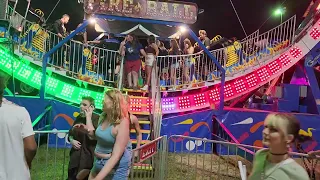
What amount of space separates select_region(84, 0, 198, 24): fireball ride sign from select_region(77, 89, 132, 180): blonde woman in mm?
6674

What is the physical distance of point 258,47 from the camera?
12914 mm

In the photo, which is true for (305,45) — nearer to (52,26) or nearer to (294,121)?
(52,26)

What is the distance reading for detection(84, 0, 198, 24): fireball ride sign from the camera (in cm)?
1013

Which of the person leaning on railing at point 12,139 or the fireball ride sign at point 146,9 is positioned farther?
the fireball ride sign at point 146,9

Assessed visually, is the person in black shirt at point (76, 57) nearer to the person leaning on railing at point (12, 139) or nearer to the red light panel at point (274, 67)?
the red light panel at point (274, 67)

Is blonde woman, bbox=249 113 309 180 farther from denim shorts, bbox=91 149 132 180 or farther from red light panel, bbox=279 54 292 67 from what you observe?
red light panel, bbox=279 54 292 67

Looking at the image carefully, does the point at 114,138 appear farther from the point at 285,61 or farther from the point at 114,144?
the point at 285,61

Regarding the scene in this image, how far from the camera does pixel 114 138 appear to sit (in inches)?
146

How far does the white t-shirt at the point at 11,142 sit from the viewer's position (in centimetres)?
298

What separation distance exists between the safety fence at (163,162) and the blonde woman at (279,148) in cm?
134

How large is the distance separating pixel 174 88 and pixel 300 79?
553 cm

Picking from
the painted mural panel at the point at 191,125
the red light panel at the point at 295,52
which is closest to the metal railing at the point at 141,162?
the painted mural panel at the point at 191,125

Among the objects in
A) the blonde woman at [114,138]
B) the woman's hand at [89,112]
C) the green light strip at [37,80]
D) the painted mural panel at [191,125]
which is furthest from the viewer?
the painted mural panel at [191,125]

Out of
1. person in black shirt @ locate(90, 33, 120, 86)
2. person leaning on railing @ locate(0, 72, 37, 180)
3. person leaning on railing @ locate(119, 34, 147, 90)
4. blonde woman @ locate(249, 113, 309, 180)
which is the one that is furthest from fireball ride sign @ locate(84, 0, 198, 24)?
blonde woman @ locate(249, 113, 309, 180)
